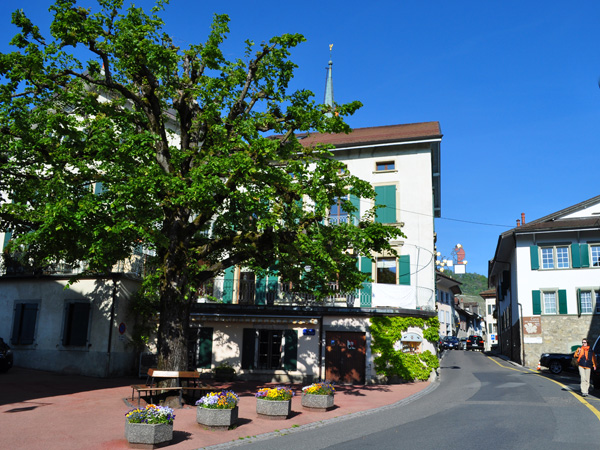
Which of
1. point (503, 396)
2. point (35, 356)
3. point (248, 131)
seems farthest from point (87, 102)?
point (503, 396)

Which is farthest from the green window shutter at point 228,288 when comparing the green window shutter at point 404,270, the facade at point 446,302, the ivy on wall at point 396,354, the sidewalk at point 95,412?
the facade at point 446,302

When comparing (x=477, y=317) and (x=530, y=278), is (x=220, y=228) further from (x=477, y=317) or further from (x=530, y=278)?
(x=477, y=317)

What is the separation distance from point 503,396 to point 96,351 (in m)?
14.9

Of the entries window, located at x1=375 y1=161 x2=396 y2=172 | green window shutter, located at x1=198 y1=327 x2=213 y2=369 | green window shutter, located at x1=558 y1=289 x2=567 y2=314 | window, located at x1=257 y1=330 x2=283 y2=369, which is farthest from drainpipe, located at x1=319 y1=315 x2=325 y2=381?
green window shutter, located at x1=558 y1=289 x2=567 y2=314

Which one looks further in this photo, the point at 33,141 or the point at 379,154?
the point at 379,154

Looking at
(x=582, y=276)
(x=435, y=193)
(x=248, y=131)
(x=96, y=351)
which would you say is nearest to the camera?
(x=248, y=131)

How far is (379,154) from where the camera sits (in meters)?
26.7

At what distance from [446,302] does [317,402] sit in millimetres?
47607

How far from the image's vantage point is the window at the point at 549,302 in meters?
31.1

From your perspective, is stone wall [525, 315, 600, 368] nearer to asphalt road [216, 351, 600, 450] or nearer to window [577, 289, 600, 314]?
window [577, 289, 600, 314]

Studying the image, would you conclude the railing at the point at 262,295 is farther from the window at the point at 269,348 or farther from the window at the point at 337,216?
the window at the point at 337,216

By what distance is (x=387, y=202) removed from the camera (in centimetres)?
2552

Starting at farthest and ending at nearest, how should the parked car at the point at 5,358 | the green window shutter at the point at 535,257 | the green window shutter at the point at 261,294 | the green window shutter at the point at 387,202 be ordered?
the green window shutter at the point at 535,257 < the green window shutter at the point at 387,202 < the green window shutter at the point at 261,294 < the parked car at the point at 5,358

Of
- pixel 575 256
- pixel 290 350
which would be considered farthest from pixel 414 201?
pixel 575 256
